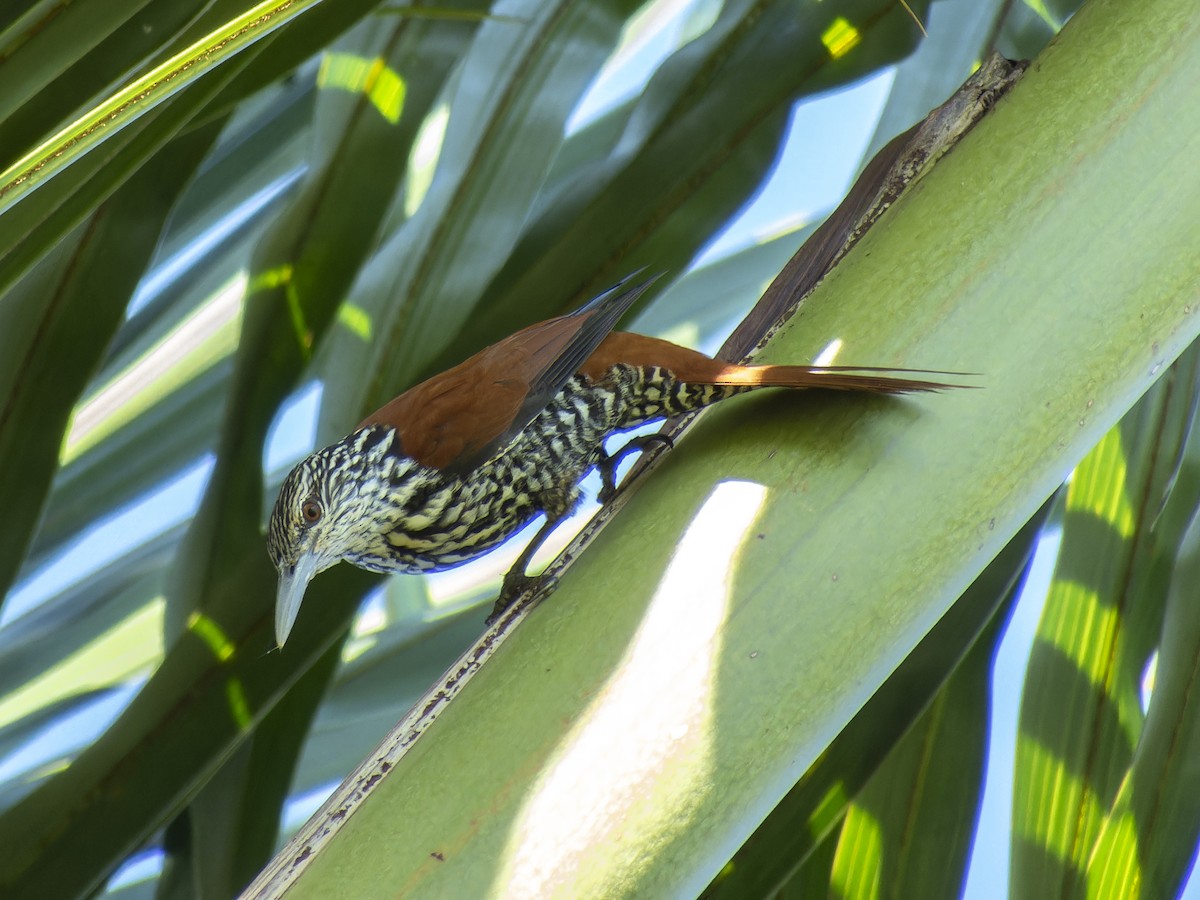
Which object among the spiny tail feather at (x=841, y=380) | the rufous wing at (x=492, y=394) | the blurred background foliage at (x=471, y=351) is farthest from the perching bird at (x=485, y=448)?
the spiny tail feather at (x=841, y=380)

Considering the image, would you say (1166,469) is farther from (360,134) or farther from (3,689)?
(3,689)

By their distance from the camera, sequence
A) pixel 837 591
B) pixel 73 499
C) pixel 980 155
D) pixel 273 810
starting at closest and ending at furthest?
pixel 837 591
pixel 980 155
pixel 273 810
pixel 73 499

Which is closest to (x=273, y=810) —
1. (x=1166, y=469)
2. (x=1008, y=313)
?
(x=1008, y=313)

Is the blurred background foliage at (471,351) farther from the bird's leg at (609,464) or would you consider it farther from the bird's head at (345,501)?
the bird's leg at (609,464)

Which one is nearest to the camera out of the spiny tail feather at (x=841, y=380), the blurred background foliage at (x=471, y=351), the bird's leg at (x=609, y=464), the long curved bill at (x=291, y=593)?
the spiny tail feather at (x=841, y=380)

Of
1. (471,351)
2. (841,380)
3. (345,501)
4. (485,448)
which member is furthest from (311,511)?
(841,380)

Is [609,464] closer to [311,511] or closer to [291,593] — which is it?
[311,511]
